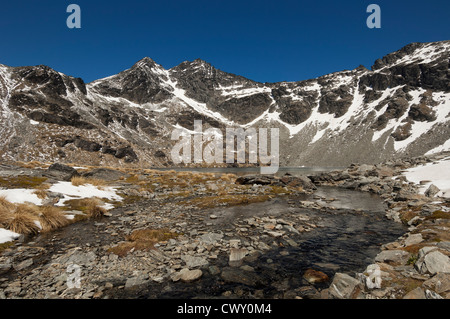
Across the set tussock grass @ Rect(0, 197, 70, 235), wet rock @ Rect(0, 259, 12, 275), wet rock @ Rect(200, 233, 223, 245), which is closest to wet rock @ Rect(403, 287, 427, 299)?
wet rock @ Rect(200, 233, 223, 245)

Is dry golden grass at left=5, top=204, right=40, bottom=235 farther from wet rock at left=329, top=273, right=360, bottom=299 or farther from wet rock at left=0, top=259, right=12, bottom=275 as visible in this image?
wet rock at left=329, top=273, right=360, bottom=299

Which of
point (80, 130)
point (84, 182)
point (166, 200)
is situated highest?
point (80, 130)

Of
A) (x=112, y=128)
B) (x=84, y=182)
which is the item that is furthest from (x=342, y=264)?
(x=112, y=128)

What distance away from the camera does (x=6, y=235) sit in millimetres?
11086

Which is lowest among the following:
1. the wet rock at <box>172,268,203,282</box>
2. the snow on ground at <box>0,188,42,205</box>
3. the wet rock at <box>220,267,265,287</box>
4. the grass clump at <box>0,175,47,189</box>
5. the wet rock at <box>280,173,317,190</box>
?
the wet rock at <box>280,173,317,190</box>

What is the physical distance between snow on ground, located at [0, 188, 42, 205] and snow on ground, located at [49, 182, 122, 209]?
1.63 metres

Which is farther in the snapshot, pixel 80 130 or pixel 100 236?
pixel 80 130

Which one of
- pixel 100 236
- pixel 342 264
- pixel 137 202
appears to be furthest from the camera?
pixel 137 202

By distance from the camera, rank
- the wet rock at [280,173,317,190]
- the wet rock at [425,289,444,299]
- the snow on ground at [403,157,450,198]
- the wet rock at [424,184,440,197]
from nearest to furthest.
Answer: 1. the wet rock at [425,289,444,299]
2. the wet rock at [424,184,440,197]
3. the snow on ground at [403,157,450,198]
4. the wet rock at [280,173,317,190]

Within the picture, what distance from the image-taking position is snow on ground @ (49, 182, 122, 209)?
65.1 feet

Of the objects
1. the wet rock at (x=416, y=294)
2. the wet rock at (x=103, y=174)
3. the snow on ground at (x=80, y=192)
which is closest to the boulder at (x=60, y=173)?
the snow on ground at (x=80, y=192)
